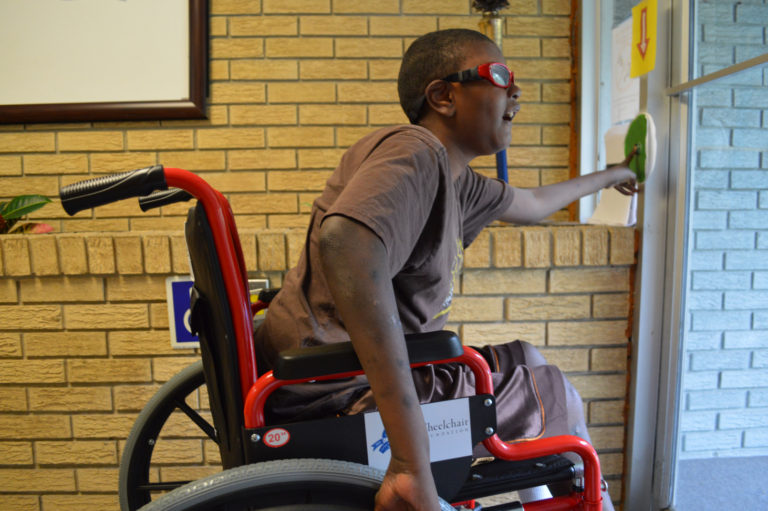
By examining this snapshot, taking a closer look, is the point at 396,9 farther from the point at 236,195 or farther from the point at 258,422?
the point at 258,422

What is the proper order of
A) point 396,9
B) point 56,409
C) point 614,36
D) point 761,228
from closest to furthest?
point 761,228 < point 56,409 < point 614,36 < point 396,9

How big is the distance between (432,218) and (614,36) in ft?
6.36

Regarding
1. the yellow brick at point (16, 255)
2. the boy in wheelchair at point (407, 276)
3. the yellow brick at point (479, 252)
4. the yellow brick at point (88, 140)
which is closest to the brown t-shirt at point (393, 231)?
the boy in wheelchair at point (407, 276)

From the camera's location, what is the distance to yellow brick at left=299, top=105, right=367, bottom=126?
263 centimetres

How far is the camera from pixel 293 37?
102 inches

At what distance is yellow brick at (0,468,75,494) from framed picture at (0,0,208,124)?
1584 mm

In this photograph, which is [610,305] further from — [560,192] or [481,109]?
[481,109]

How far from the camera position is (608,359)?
173 centimetres

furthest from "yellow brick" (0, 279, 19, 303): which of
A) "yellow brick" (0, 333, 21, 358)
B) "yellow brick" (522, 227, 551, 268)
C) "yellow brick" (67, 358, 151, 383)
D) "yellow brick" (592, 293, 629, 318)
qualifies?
"yellow brick" (592, 293, 629, 318)

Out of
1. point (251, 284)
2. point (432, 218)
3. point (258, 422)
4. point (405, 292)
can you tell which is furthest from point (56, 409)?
point (432, 218)

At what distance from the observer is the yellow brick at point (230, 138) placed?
2.62m

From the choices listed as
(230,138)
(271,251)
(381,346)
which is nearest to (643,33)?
(271,251)

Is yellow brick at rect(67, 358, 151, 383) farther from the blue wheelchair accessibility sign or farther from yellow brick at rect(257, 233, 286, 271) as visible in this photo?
yellow brick at rect(257, 233, 286, 271)

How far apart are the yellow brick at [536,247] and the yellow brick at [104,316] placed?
3.75ft
